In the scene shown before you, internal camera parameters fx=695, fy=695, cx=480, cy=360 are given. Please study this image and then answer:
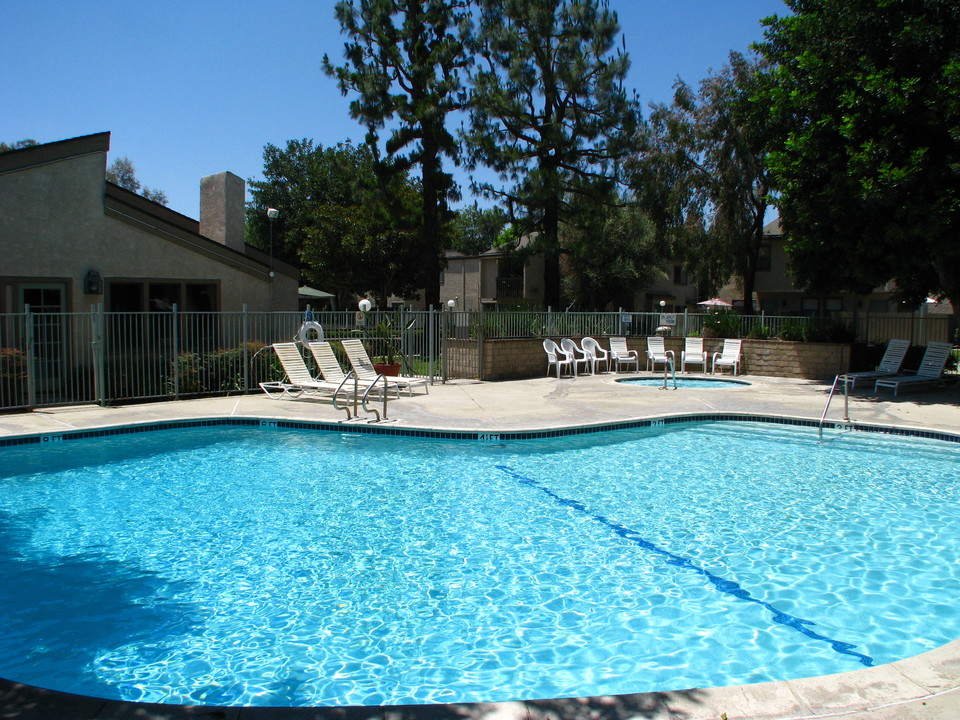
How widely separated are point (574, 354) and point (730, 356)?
4469mm

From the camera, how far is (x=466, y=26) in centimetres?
2466

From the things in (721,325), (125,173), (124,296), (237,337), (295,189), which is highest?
(125,173)

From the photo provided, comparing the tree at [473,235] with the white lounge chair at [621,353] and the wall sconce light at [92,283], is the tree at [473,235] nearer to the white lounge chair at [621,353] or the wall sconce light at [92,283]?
the white lounge chair at [621,353]

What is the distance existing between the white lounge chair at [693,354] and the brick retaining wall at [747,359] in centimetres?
122

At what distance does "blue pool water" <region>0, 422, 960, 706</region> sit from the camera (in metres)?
4.24

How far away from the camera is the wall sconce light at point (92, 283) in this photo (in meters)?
15.3

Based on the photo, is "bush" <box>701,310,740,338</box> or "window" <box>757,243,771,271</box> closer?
"bush" <box>701,310,740,338</box>

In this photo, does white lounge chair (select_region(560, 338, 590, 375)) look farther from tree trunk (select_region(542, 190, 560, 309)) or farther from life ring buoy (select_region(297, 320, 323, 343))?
life ring buoy (select_region(297, 320, 323, 343))

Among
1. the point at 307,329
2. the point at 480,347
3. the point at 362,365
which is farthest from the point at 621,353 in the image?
the point at 307,329

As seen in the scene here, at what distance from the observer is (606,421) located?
37.6ft

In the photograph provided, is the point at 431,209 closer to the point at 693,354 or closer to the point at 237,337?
the point at 693,354

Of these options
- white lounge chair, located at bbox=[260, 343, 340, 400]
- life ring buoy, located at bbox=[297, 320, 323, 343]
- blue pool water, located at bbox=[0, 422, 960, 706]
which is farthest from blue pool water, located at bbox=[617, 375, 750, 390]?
white lounge chair, located at bbox=[260, 343, 340, 400]

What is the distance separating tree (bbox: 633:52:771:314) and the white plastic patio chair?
989 centimetres

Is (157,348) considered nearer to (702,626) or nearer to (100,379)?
(100,379)
